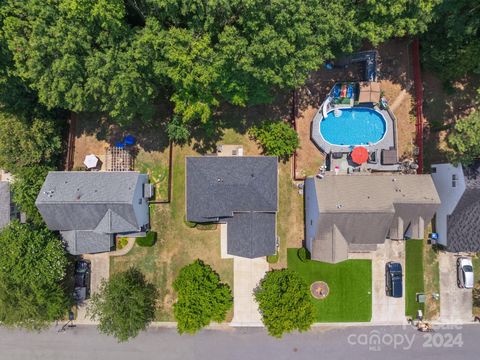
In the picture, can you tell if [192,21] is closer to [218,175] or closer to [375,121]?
[218,175]

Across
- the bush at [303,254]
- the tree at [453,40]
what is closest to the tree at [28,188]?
the bush at [303,254]

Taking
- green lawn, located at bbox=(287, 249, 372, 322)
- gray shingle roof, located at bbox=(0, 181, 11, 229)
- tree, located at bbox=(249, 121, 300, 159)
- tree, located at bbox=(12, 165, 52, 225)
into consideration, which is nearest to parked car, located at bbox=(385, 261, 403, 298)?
green lawn, located at bbox=(287, 249, 372, 322)

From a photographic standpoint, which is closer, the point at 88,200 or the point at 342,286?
the point at 88,200

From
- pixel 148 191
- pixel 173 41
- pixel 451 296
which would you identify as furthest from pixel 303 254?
pixel 173 41

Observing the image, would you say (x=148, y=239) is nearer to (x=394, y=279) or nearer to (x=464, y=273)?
(x=394, y=279)

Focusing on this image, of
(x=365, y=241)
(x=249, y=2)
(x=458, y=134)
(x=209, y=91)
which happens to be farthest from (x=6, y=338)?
(x=458, y=134)

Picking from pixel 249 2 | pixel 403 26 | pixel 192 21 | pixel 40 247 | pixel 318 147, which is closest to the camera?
pixel 249 2

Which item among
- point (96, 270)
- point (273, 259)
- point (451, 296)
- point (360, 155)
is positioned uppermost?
point (360, 155)
